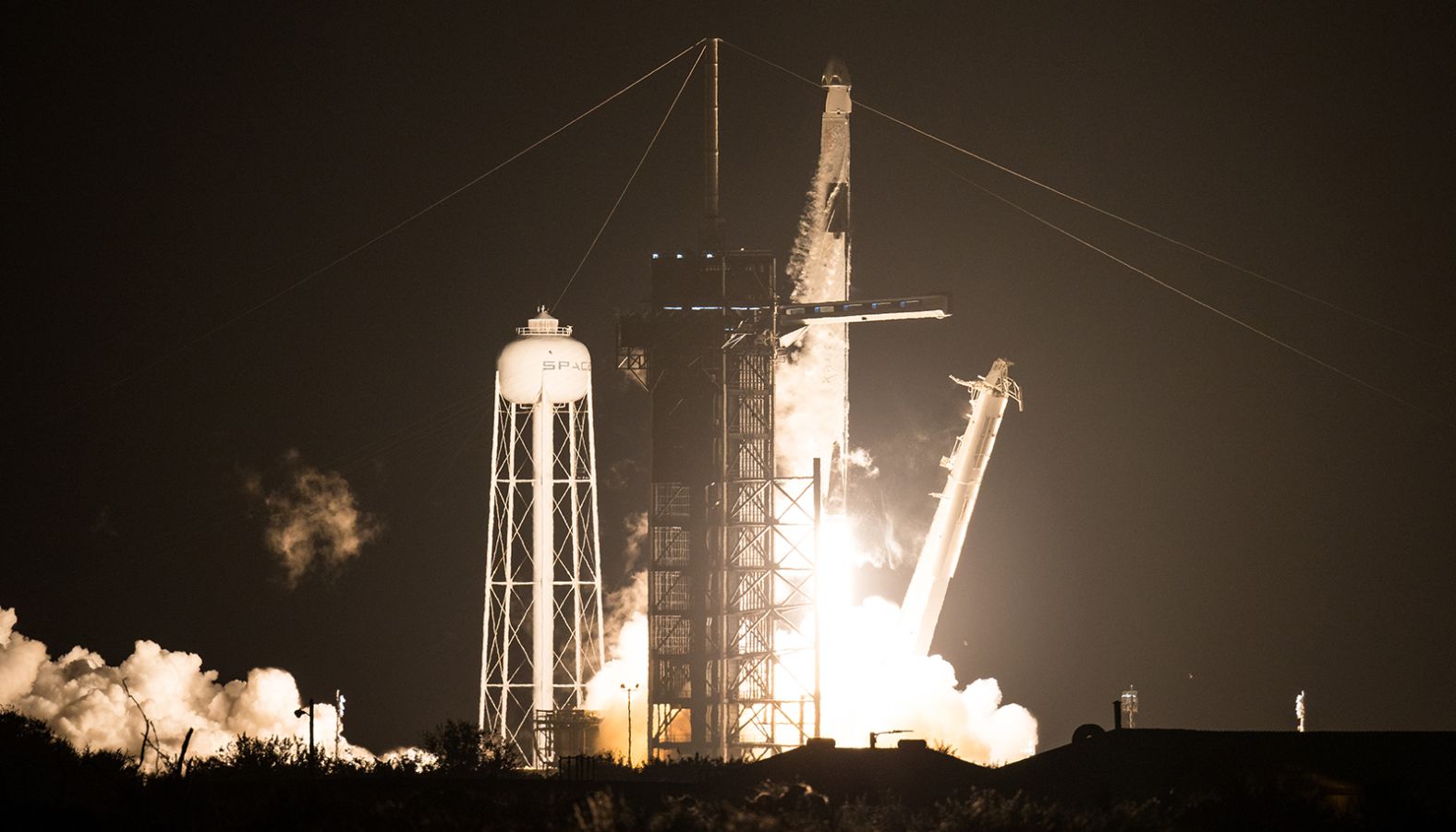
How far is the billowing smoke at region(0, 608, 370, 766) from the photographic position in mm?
79625

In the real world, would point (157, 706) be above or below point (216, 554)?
below

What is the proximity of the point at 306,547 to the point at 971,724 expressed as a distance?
29.2 m

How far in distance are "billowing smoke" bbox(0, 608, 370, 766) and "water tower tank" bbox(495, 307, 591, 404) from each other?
42.6ft

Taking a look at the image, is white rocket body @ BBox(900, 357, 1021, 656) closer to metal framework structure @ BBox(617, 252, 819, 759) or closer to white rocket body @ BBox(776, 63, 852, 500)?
metal framework structure @ BBox(617, 252, 819, 759)

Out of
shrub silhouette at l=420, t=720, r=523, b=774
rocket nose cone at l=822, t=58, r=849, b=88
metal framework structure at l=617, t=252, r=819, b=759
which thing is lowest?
shrub silhouette at l=420, t=720, r=523, b=774

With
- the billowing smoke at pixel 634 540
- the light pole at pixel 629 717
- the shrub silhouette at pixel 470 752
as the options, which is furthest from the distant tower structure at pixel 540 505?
the billowing smoke at pixel 634 540

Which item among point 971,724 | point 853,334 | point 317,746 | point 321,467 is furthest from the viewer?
point 853,334

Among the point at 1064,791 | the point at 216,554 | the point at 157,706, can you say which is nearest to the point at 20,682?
the point at 157,706

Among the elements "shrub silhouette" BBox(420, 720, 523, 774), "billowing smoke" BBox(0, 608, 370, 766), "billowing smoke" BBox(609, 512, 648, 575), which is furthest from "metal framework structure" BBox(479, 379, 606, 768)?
"billowing smoke" BBox(609, 512, 648, 575)

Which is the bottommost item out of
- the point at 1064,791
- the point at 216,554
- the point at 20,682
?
the point at 1064,791

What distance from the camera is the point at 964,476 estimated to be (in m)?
79.2

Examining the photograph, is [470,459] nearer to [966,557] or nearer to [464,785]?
[966,557]

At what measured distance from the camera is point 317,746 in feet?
262

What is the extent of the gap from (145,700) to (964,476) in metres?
27.9
